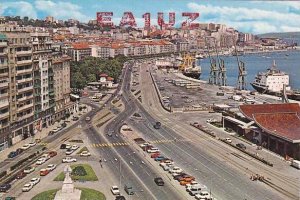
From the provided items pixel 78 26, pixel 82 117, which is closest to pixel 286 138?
pixel 82 117

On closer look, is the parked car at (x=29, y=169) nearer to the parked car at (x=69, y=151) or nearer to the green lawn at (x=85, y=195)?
the parked car at (x=69, y=151)

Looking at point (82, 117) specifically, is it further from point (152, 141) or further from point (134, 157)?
point (134, 157)

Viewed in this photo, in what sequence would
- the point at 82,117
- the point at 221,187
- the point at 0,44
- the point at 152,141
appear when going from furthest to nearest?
the point at 82,117
the point at 152,141
the point at 0,44
the point at 221,187

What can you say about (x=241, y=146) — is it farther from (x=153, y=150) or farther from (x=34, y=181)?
(x=34, y=181)

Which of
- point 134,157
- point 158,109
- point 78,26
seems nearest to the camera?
point 134,157

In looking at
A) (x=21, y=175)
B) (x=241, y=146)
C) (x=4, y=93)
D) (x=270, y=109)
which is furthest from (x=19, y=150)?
(x=270, y=109)

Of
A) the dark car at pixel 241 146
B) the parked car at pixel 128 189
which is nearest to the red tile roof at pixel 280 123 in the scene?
the dark car at pixel 241 146

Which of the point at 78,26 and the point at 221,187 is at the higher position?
the point at 78,26
